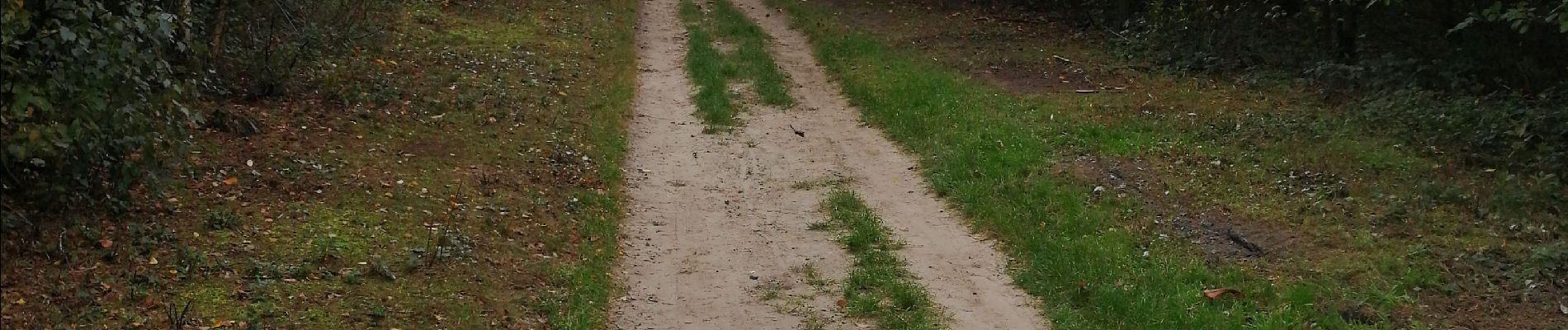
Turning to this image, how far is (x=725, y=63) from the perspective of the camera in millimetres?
14508

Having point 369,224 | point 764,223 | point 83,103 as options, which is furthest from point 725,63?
point 83,103

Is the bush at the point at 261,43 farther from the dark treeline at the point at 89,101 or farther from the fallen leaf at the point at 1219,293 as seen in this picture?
the fallen leaf at the point at 1219,293

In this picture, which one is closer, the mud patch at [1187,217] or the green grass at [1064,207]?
the green grass at [1064,207]

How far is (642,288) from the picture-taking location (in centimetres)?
701

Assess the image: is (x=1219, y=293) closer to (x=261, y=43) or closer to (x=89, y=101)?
(x=89, y=101)

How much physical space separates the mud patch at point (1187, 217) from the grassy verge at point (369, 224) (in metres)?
3.58

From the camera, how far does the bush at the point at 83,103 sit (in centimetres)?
497

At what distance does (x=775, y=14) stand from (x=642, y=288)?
12742 mm

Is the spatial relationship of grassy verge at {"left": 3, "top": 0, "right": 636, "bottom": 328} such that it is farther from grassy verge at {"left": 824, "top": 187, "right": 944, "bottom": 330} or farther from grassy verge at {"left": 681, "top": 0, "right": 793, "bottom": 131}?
grassy verge at {"left": 824, "top": 187, "right": 944, "bottom": 330}

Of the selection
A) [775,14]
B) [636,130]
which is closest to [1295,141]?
[636,130]

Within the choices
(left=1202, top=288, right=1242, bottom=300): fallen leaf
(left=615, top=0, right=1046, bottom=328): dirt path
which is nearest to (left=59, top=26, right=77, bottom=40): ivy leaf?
(left=615, top=0, right=1046, bottom=328): dirt path

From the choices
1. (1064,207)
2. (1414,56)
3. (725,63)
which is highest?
(1414,56)

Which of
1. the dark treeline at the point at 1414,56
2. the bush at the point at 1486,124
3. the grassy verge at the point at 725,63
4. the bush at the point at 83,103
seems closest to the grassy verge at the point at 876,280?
the grassy verge at the point at 725,63

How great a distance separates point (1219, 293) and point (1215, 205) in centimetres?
179
